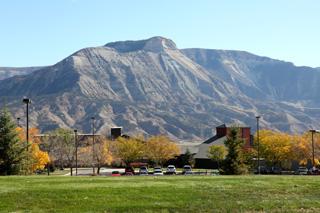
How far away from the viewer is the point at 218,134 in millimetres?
141125

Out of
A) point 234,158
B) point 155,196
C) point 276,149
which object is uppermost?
point 276,149

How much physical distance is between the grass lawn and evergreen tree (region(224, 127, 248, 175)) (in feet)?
73.3

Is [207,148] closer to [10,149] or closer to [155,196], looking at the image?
[10,149]

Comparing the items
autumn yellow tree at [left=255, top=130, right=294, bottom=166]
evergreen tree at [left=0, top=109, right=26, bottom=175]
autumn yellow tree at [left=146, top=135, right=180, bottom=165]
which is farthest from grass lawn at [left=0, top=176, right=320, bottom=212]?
autumn yellow tree at [left=146, top=135, right=180, bottom=165]

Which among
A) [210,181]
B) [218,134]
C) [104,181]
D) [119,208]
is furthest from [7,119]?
[218,134]

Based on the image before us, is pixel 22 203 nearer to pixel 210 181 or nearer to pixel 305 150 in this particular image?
pixel 210 181

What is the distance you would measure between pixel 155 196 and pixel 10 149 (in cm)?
2668

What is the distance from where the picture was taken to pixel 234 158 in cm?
5597

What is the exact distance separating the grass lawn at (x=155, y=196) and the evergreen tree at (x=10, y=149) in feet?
58.8

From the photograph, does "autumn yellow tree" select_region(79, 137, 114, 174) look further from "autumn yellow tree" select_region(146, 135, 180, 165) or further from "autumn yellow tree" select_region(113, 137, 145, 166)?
"autumn yellow tree" select_region(146, 135, 180, 165)

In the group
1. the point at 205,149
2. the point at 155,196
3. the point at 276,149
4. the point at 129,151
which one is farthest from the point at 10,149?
the point at 205,149

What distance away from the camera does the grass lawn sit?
24859 mm

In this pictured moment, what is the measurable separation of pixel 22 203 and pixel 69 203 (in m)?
2.16

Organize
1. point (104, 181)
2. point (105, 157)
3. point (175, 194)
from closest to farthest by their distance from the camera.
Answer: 1. point (175, 194)
2. point (104, 181)
3. point (105, 157)
